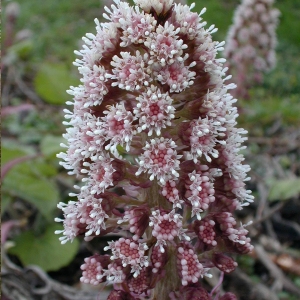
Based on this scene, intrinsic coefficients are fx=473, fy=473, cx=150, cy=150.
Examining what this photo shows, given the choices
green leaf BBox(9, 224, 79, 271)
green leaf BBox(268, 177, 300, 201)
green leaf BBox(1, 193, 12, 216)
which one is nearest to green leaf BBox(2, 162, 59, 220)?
green leaf BBox(1, 193, 12, 216)

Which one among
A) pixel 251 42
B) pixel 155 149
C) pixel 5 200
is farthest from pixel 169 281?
pixel 251 42

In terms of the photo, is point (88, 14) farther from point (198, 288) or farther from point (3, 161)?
point (198, 288)

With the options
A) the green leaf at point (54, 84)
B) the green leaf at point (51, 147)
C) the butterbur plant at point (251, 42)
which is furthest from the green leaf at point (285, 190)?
the green leaf at point (54, 84)

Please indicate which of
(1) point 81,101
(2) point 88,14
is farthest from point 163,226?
(2) point 88,14

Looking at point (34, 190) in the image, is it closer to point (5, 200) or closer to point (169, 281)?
point (5, 200)

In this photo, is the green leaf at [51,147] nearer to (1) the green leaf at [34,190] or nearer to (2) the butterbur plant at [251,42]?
(1) the green leaf at [34,190]

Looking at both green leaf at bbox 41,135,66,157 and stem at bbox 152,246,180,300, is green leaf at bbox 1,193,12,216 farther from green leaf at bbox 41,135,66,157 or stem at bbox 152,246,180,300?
stem at bbox 152,246,180,300
